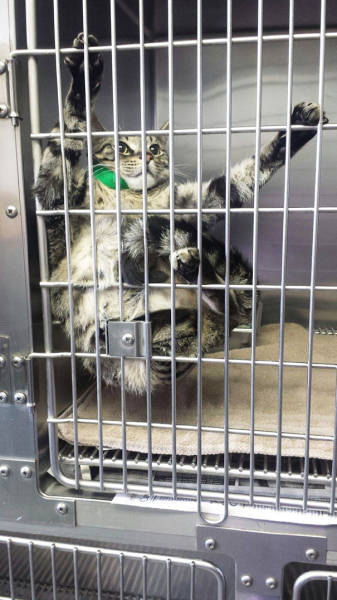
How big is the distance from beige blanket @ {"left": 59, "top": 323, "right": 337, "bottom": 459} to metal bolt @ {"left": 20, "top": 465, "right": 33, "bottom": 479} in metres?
0.06

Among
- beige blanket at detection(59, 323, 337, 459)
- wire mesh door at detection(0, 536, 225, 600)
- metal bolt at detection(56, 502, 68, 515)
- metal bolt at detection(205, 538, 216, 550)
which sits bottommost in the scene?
wire mesh door at detection(0, 536, 225, 600)

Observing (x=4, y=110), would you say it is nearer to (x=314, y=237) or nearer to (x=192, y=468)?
(x=314, y=237)

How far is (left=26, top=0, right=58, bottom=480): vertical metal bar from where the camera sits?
61cm

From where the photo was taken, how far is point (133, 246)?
699mm

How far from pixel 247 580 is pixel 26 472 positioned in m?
0.32

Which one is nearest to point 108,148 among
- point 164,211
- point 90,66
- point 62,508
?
point 90,66

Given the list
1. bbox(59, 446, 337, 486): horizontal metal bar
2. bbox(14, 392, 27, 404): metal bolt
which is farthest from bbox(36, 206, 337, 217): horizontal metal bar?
bbox(59, 446, 337, 486): horizontal metal bar

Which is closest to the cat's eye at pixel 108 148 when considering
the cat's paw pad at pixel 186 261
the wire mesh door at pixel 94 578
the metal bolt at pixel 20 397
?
the cat's paw pad at pixel 186 261

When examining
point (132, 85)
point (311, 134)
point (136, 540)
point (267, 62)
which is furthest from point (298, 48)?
point (136, 540)

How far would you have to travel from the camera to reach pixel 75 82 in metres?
0.67

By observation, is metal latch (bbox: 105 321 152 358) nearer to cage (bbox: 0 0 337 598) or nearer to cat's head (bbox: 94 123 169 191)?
cage (bbox: 0 0 337 598)

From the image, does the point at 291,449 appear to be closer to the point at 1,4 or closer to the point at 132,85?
the point at 1,4

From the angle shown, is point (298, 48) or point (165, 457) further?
point (298, 48)

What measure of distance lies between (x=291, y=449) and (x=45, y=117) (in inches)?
22.7
